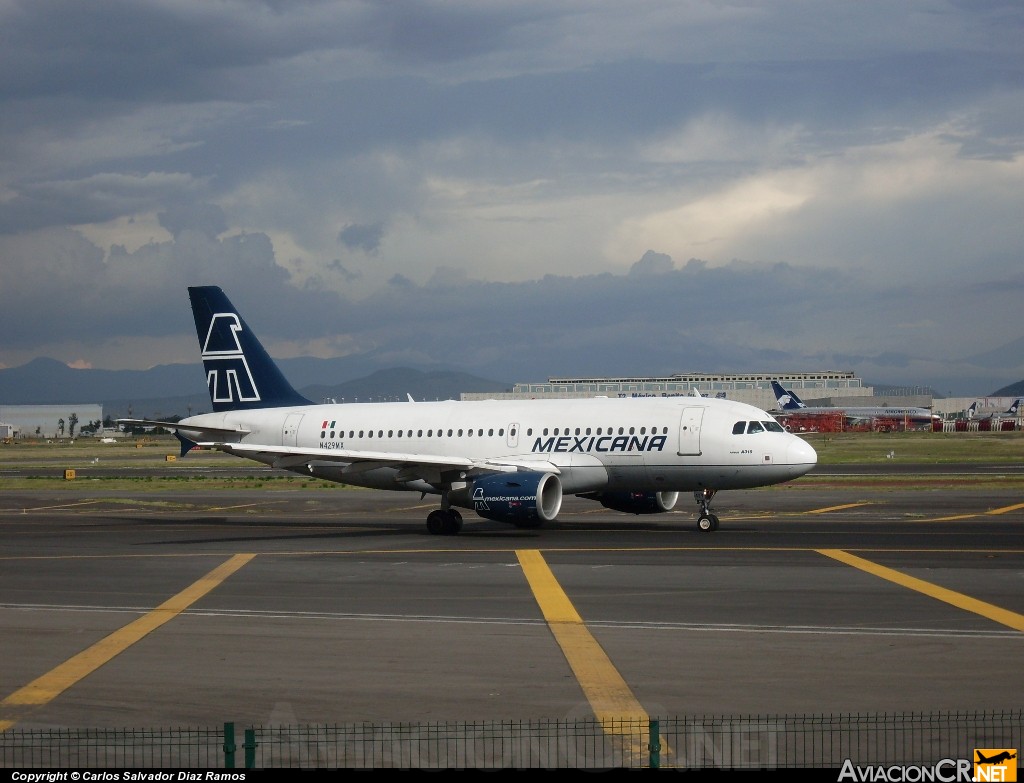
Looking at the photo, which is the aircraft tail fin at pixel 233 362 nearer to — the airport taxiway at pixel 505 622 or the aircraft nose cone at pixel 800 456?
the airport taxiway at pixel 505 622

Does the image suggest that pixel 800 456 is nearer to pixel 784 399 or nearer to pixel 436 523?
pixel 436 523

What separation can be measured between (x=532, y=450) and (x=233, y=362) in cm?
1379

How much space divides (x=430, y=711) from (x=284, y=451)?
26.9 meters

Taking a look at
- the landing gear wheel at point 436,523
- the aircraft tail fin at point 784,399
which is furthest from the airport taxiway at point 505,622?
the aircraft tail fin at point 784,399

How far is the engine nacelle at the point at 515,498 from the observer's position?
120ft

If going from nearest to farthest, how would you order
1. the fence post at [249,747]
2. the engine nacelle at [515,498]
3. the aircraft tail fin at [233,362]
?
the fence post at [249,747] < the engine nacelle at [515,498] < the aircraft tail fin at [233,362]

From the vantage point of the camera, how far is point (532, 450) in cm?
4084

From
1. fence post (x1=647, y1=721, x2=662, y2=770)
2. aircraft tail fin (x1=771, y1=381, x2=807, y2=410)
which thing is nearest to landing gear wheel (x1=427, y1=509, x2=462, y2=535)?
fence post (x1=647, y1=721, x2=662, y2=770)

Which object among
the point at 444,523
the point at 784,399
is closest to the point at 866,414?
the point at 784,399

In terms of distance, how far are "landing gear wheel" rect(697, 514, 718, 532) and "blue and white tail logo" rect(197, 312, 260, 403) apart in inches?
746

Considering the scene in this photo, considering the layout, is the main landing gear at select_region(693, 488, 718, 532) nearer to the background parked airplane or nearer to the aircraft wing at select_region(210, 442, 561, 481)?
the aircraft wing at select_region(210, 442, 561, 481)

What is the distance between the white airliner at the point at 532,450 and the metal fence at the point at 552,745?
23.7 metres

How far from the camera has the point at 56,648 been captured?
1861cm

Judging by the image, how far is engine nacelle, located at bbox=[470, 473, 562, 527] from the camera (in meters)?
36.6
